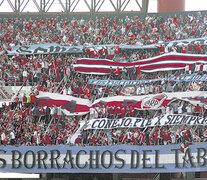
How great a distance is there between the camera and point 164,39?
31062mm

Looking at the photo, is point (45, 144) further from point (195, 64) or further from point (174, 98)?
point (195, 64)

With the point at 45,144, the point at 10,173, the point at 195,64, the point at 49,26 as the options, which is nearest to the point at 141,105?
the point at 195,64

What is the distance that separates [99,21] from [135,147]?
16.3 metres

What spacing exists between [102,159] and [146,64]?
9773mm

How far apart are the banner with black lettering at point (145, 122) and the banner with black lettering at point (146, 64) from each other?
16.6 feet

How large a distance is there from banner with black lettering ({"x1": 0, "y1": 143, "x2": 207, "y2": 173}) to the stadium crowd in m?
2.29

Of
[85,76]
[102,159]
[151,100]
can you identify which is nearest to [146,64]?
[151,100]

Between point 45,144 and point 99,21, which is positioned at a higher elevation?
point 99,21

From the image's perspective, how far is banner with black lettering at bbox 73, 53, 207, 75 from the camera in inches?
1101

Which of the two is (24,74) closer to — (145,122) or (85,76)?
(85,76)

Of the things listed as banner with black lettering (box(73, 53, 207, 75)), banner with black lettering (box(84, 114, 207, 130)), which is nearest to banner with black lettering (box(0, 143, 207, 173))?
banner with black lettering (box(84, 114, 207, 130))

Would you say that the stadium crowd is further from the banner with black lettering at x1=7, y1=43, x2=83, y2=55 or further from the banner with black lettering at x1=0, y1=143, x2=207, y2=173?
the banner with black lettering at x1=0, y1=143, x2=207, y2=173

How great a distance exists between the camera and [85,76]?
29.3 metres

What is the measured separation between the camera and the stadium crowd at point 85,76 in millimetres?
24172
